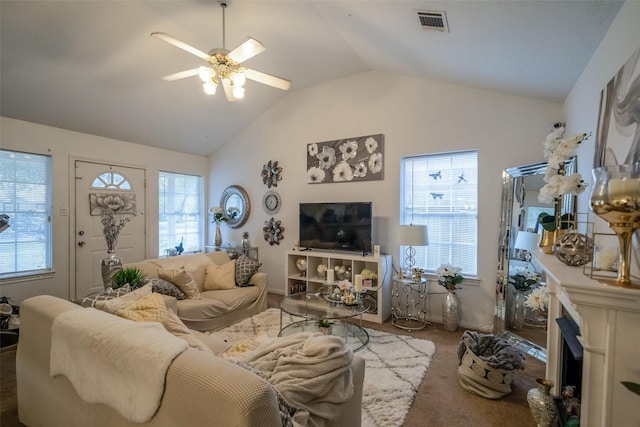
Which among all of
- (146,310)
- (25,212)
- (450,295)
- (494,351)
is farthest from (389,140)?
(25,212)

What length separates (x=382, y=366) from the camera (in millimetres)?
2512

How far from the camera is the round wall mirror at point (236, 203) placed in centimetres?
516

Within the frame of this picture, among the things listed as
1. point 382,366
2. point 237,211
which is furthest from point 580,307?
point 237,211

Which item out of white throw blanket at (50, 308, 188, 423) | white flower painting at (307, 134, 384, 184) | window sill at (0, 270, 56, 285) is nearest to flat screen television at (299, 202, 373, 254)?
white flower painting at (307, 134, 384, 184)

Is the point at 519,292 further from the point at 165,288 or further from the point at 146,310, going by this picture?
the point at 165,288

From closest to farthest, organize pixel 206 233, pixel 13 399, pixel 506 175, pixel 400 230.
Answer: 1. pixel 13 399
2. pixel 506 175
3. pixel 400 230
4. pixel 206 233

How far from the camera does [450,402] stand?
208 centimetres

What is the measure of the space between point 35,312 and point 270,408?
160cm

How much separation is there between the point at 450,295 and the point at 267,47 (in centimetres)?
356

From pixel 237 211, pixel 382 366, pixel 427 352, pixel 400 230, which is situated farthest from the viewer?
pixel 237 211

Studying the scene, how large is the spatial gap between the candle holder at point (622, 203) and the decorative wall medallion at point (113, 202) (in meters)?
5.16

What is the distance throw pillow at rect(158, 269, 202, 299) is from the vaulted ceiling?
2360mm

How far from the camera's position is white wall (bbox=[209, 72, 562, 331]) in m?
3.24

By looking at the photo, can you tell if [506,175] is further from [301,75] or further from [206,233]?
[206,233]
